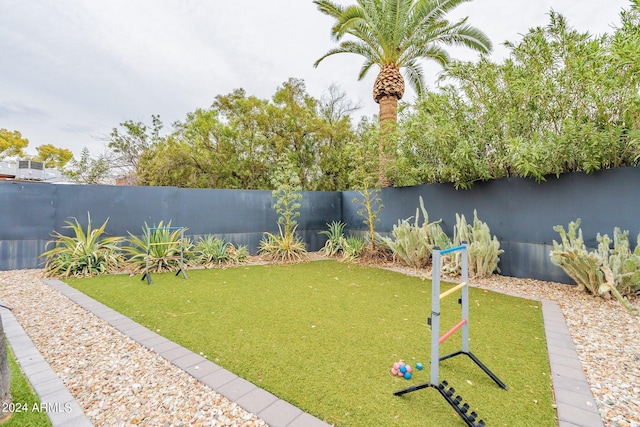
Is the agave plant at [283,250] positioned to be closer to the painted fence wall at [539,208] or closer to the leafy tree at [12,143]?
the painted fence wall at [539,208]

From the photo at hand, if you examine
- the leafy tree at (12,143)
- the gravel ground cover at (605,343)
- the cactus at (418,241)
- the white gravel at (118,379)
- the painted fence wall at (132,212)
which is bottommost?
the gravel ground cover at (605,343)

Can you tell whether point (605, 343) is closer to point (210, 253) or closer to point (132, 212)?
point (210, 253)

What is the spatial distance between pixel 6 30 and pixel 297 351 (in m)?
9.77

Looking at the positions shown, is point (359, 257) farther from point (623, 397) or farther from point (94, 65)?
point (94, 65)

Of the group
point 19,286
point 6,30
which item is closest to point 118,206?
point 19,286

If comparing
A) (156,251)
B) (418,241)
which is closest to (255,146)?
(156,251)

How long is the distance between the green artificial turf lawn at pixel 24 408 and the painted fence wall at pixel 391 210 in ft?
16.2

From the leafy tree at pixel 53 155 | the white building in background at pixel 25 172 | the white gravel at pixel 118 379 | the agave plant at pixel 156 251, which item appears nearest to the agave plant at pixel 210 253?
the agave plant at pixel 156 251

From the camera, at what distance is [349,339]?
2.61 meters

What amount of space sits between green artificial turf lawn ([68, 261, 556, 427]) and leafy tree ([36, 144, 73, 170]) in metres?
18.7

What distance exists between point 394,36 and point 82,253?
817cm

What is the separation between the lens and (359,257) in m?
6.98

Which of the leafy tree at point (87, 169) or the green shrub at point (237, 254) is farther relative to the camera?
the leafy tree at point (87, 169)

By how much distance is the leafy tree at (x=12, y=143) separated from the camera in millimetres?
16714
